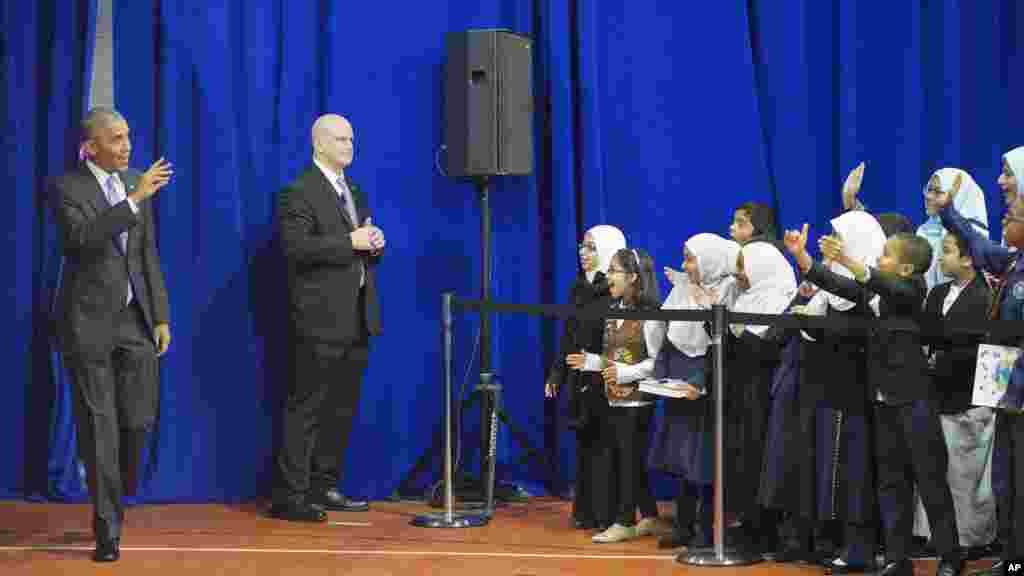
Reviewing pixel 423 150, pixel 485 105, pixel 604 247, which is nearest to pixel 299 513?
pixel 604 247

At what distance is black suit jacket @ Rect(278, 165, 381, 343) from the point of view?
691cm

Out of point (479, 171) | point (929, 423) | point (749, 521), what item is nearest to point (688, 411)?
point (749, 521)

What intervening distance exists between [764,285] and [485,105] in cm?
194

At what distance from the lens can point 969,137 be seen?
762 cm

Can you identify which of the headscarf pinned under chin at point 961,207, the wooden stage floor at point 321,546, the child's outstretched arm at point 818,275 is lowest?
the wooden stage floor at point 321,546

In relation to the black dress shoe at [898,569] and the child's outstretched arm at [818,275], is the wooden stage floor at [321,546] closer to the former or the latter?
the black dress shoe at [898,569]

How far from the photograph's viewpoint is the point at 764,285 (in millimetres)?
5844

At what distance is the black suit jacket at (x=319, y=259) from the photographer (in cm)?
691

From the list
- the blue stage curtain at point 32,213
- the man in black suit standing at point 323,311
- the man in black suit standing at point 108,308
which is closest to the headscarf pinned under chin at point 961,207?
the man in black suit standing at point 323,311

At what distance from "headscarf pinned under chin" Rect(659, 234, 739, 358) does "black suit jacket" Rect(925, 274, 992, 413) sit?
31.4 inches

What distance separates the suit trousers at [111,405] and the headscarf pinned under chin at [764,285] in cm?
222

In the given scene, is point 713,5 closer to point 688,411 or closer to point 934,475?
point 688,411

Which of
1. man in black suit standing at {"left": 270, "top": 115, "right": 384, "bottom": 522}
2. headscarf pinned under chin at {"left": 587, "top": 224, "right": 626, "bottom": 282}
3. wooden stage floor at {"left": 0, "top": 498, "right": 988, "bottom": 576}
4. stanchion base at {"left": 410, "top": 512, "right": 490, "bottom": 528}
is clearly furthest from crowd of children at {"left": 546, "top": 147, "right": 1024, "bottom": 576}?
man in black suit standing at {"left": 270, "top": 115, "right": 384, "bottom": 522}

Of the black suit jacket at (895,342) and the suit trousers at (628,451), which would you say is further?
the suit trousers at (628,451)
